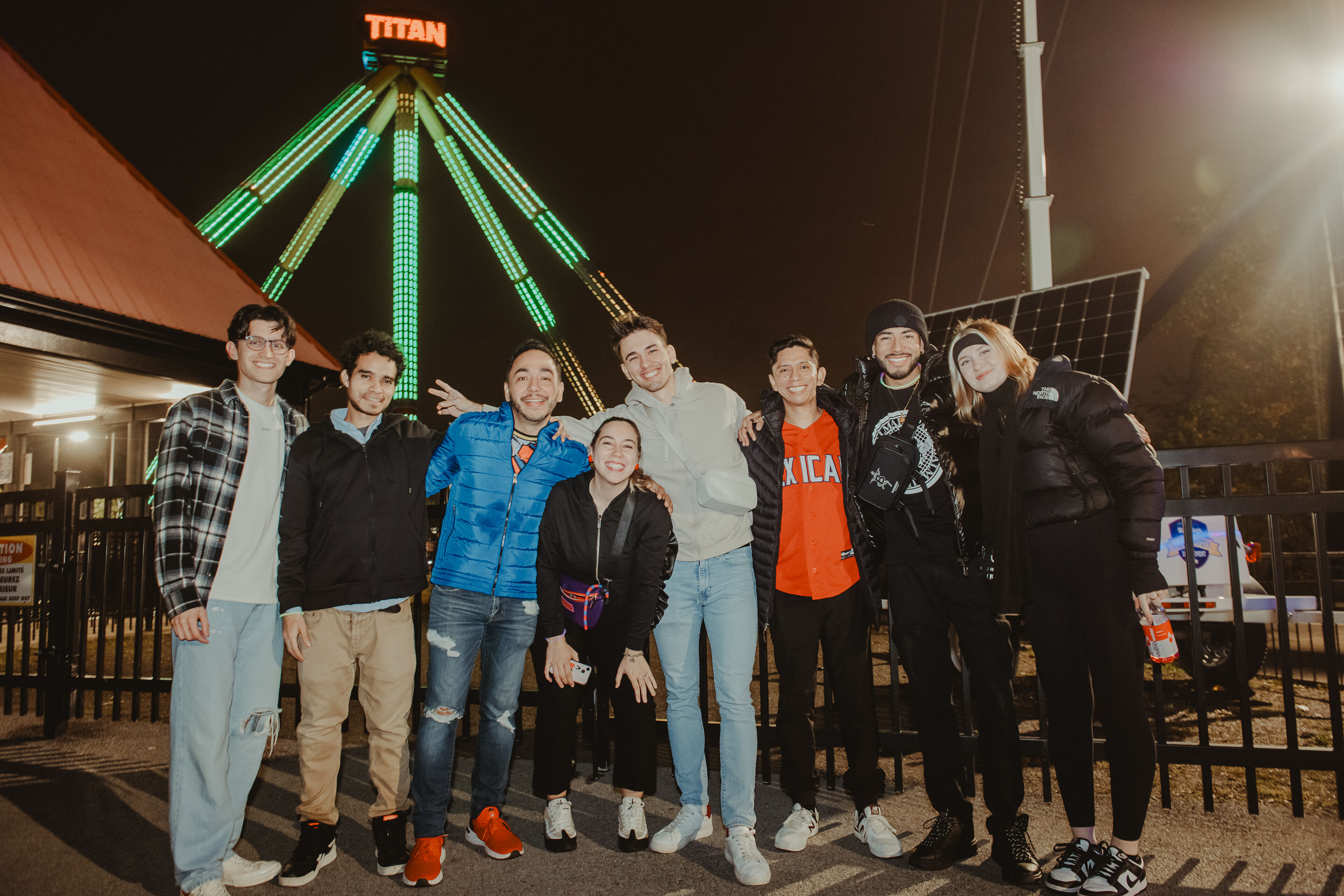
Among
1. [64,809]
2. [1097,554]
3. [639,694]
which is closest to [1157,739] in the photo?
[1097,554]

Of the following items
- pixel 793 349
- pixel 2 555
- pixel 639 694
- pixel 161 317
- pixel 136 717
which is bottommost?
pixel 136 717

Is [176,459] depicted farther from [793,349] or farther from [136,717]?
[136,717]

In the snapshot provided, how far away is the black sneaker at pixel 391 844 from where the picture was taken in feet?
9.39

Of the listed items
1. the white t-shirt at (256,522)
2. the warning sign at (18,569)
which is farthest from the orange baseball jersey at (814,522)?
the warning sign at (18,569)

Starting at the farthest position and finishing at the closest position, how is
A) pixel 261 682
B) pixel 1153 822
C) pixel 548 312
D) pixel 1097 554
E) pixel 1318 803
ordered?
pixel 548 312
pixel 1318 803
pixel 1153 822
pixel 261 682
pixel 1097 554

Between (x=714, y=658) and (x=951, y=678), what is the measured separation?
1.00 m

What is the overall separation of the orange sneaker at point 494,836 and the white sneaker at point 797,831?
1.12 m

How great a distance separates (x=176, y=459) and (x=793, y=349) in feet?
8.49

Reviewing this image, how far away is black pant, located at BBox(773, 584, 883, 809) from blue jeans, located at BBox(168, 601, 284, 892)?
7.18 feet

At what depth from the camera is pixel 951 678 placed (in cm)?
290

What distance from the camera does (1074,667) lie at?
271 cm

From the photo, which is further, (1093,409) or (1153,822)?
(1153,822)

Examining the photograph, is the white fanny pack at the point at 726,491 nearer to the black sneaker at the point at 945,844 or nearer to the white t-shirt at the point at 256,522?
the black sneaker at the point at 945,844

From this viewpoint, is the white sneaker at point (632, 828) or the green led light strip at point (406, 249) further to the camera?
the green led light strip at point (406, 249)
